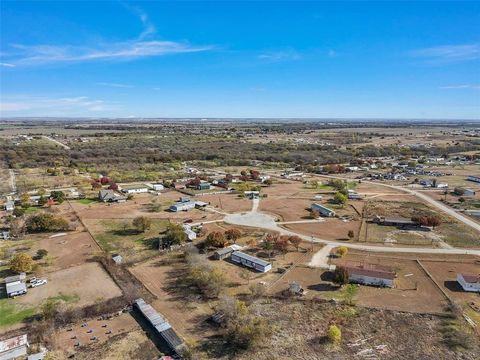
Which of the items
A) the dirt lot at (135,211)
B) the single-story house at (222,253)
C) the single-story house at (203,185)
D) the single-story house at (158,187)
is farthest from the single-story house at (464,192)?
the single-story house at (158,187)

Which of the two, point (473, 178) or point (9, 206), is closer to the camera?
point (9, 206)

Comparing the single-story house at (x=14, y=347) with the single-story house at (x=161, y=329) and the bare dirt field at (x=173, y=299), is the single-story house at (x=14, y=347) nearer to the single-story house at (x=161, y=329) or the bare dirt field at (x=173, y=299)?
the single-story house at (x=161, y=329)

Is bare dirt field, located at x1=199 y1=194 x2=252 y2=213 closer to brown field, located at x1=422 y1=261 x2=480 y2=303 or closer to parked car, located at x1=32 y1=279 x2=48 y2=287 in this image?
brown field, located at x1=422 y1=261 x2=480 y2=303

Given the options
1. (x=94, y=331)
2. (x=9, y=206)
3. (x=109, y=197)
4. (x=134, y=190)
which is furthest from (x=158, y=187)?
(x=94, y=331)

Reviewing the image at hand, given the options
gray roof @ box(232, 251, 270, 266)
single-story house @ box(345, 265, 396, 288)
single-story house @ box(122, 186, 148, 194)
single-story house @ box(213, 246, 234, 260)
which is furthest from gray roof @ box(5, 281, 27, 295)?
single-story house @ box(122, 186, 148, 194)

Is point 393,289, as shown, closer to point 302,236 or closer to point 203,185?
point 302,236

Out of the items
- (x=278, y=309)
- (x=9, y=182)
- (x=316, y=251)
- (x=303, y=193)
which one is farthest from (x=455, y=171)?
(x=9, y=182)
